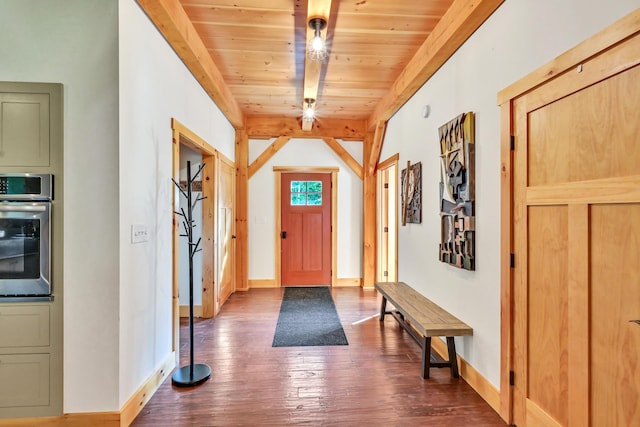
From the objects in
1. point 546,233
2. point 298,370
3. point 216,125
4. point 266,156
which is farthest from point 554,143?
point 266,156

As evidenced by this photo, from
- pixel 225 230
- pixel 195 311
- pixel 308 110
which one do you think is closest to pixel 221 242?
pixel 225 230

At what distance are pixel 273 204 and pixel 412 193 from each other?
107 inches

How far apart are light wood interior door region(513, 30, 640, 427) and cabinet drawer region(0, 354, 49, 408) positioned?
2.90 metres

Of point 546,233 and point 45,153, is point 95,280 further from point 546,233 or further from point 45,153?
point 546,233

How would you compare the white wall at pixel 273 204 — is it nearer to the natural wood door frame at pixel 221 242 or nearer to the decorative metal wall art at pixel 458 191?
the natural wood door frame at pixel 221 242

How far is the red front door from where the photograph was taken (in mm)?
5500

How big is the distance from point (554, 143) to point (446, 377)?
1.93m

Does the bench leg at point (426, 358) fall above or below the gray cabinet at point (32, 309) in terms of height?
below

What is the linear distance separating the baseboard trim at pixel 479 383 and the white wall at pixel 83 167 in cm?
244

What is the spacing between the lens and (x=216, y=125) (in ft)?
13.3

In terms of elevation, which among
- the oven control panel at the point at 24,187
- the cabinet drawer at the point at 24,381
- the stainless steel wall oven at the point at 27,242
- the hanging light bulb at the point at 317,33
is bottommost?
the cabinet drawer at the point at 24,381

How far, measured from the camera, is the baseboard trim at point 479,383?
205cm

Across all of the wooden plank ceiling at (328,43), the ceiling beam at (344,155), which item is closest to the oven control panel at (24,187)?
the wooden plank ceiling at (328,43)

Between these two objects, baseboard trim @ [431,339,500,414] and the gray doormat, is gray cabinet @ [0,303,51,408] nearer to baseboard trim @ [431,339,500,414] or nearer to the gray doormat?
the gray doormat
